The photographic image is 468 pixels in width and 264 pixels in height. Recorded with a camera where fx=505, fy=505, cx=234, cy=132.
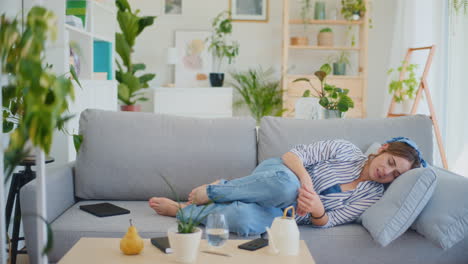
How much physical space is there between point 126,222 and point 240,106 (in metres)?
4.07

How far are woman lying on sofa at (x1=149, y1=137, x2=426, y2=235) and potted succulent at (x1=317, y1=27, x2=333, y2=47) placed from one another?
11.7 feet

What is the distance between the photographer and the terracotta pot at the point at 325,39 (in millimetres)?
5641

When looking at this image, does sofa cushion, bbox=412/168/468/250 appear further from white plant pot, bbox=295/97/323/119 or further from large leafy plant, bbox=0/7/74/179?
large leafy plant, bbox=0/7/74/179

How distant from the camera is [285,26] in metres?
5.54

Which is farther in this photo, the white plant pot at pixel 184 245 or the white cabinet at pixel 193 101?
the white cabinet at pixel 193 101

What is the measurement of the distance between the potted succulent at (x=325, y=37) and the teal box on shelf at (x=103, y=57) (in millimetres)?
2567

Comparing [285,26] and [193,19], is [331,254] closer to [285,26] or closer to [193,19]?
[285,26]

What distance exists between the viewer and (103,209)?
2.17 meters

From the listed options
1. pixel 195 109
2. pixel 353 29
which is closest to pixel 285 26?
pixel 353 29

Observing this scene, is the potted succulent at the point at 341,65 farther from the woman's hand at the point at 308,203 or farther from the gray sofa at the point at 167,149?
the woman's hand at the point at 308,203

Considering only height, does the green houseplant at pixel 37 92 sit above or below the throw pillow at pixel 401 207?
above

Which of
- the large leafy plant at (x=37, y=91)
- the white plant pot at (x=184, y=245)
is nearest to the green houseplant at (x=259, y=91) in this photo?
the white plant pot at (x=184, y=245)

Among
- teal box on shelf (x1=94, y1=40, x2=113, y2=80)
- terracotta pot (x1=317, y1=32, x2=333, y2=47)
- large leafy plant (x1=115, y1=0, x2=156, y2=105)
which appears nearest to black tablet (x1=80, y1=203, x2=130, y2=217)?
teal box on shelf (x1=94, y1=40, x2=113, y2=80)

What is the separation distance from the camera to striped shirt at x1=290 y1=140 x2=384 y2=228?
207 centimetres
